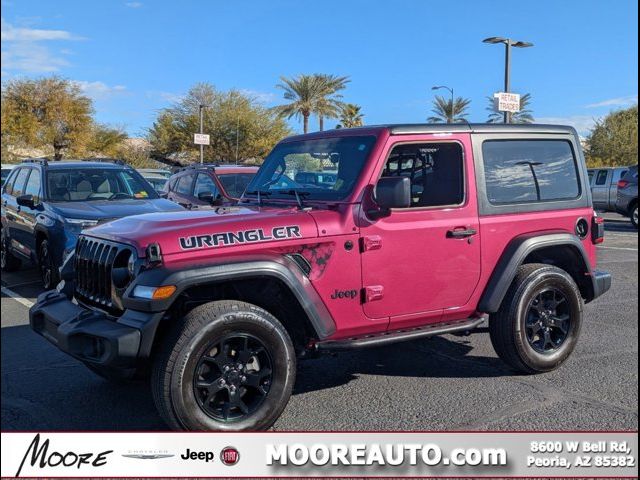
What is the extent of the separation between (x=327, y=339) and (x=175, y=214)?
1323 mm

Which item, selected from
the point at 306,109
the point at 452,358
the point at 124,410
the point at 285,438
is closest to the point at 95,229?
the point at 124,410

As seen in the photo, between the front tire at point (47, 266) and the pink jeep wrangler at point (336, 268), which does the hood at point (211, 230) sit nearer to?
the pink jeep wrangler at point (336, 268)

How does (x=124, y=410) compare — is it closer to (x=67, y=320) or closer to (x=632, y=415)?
(x=67, y=320)

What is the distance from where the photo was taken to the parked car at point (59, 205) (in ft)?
24.1

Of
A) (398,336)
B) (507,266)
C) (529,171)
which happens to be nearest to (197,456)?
(398,336)

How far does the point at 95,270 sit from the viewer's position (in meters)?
3.94

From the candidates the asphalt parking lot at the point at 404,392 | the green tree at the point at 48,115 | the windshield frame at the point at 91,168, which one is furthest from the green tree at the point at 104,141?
the asphalt parking lot at the point at 404,392

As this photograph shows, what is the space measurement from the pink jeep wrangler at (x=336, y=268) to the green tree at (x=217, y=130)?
35.2m

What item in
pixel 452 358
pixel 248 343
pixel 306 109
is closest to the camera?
pixel 248 343

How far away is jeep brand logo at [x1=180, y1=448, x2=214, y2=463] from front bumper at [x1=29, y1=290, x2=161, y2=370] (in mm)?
564

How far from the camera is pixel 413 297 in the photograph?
4.18 meters

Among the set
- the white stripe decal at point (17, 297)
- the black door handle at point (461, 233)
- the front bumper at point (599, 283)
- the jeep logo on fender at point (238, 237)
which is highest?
the jeep logo on fender at point (238, 237)

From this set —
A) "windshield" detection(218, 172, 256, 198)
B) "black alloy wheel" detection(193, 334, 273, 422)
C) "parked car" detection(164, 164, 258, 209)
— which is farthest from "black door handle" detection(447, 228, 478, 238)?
"windshield" detection(218, 172, 256, 198)

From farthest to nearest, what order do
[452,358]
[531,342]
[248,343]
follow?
[452,358] → [531,342] → [248,343]
